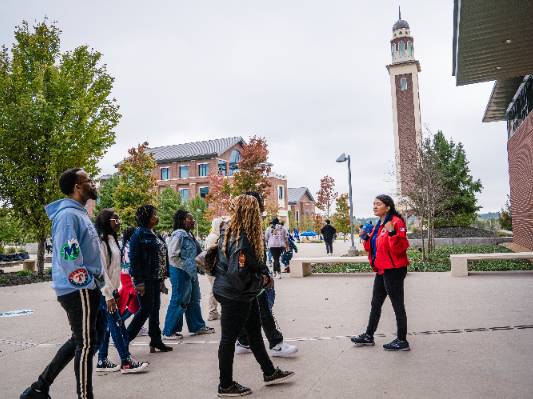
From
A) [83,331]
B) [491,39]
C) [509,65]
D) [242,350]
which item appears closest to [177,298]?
→ [242,350]

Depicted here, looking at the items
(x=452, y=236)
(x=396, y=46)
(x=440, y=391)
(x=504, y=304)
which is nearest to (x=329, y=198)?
(x=396, y=46)

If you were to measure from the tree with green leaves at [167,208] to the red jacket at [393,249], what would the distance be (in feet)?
146

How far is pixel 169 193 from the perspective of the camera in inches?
2029

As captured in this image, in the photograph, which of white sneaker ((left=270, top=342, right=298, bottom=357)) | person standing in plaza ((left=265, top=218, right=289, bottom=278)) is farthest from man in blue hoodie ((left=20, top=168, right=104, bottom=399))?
person standing in plaza ((left=265, top=218, right=289, bottom=278))

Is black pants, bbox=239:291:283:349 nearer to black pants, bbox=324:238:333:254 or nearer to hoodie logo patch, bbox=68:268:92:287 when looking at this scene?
hoodie logo patch, bbox=68:268:92:287

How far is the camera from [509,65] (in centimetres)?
1520

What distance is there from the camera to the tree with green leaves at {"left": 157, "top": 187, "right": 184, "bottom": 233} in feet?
161

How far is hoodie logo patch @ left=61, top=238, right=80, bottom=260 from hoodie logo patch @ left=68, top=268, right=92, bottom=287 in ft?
0.37

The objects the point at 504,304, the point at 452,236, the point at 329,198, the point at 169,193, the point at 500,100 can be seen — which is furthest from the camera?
the point at 329,198

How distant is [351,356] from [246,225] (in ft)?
7.31

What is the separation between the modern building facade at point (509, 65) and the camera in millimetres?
11352

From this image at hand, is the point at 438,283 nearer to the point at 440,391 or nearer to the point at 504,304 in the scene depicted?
the point at 504,304

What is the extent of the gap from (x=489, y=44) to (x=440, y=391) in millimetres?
12343

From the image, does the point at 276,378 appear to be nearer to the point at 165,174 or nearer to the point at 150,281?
the point at 150,281
